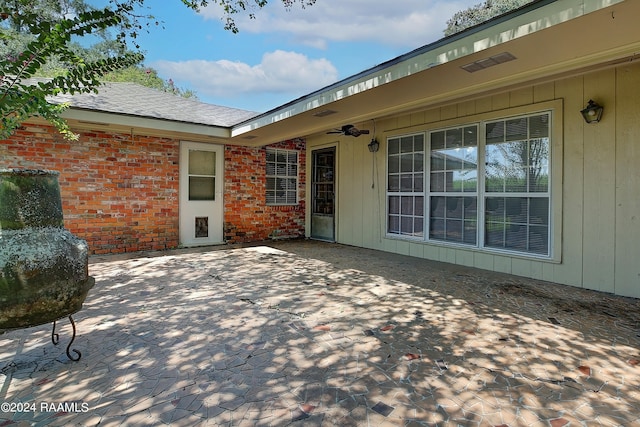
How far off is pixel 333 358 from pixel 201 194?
19.1 ft

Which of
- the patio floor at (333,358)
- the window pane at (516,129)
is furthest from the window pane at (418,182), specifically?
the patio floor at (333,358)

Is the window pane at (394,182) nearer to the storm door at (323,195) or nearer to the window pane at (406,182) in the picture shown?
the window pane at (406,182)

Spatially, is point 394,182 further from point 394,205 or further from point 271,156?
point 271,156

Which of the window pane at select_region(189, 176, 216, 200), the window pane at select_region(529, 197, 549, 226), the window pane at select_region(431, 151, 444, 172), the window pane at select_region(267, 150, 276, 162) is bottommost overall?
the window pane at select_region(529, 197, 549, 226)

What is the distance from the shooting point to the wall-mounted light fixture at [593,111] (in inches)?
158

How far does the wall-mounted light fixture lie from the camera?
4008 mm

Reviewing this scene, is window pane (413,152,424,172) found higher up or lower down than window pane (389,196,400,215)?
higher up

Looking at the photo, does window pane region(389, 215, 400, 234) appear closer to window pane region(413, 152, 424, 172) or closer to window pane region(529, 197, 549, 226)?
window pane region(413, 152, 424, 172)

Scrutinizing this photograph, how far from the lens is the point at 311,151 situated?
875cm

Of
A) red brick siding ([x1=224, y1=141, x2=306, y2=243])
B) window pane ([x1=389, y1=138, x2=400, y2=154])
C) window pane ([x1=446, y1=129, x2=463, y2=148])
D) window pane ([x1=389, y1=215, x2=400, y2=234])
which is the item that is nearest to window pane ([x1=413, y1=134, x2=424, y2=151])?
window pane ([x1=389, y1=138, x2=400, y2=154])

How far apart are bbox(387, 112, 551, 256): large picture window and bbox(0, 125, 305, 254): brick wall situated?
3.94 meters

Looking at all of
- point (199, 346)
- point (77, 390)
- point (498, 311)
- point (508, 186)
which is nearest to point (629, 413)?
point (498, 311)

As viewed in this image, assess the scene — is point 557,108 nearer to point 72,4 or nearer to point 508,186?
point 508,186

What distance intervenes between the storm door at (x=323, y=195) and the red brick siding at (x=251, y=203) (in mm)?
470
